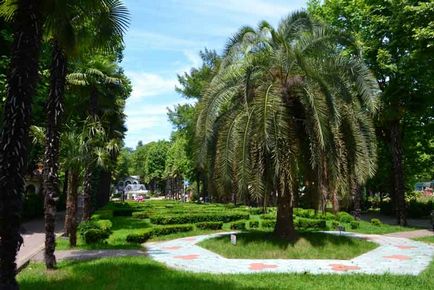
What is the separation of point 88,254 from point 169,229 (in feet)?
23.5

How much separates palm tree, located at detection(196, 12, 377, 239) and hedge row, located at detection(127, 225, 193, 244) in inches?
199

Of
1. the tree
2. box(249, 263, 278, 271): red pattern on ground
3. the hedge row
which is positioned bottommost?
box(249, 263, 278, 271): red pattern on ground

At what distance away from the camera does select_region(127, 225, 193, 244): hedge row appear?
18906mm

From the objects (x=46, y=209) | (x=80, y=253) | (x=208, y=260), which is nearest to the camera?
(x=46, y=209)

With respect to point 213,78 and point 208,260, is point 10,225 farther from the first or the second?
point 213,78

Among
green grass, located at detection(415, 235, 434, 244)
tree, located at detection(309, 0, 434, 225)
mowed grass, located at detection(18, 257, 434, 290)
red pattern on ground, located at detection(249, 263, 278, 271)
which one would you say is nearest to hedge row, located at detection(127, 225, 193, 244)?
mowed grass, located at detection(18, 257, 434, 290)

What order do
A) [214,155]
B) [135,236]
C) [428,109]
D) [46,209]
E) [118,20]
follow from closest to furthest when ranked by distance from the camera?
[118,20]
[46,209]
[214,155]
[135,236]
[428,109]

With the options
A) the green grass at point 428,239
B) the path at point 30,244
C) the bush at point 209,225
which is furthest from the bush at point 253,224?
the path at point 30,244

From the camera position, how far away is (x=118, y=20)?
9898mm

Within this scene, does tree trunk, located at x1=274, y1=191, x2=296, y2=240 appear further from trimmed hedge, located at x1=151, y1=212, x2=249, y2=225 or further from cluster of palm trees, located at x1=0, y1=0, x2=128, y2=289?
trimmed hedge, located at x1=151, y1=212, x2=249, y2=225

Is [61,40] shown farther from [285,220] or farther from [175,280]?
[285,220]

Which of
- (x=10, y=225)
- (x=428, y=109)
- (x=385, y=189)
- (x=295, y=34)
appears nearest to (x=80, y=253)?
(x=10, y=225)

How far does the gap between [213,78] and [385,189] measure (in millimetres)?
29191

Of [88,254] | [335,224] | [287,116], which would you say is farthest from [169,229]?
[287,116]
